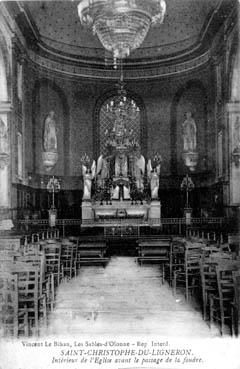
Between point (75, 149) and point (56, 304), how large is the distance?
12.1 meters

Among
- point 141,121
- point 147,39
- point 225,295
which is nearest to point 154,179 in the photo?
point 141,121

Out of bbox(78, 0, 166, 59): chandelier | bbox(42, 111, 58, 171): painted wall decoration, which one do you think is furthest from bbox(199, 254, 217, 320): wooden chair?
bbox(42, 111, 58, 171): painted wall decoration

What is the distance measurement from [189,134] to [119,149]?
3.01 m

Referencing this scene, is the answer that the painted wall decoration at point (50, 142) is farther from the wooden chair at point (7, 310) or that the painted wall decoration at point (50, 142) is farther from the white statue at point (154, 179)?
the wooden chair at point (7, 310)

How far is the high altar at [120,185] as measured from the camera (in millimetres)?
16547

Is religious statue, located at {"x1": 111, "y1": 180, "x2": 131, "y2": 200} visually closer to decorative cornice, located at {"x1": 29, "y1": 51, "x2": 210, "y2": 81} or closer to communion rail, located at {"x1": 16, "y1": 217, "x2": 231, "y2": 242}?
communion rail, located at {"x1": 16, "y1": 217, "x2": 231, "y2": 242}

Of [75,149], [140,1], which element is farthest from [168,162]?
[140,1]

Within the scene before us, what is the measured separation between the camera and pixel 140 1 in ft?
26.5

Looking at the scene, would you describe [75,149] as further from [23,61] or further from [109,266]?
[109,266]

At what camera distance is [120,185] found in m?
17.2

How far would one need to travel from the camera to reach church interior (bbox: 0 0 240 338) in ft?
27.3

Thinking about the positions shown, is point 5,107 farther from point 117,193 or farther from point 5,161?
point 117,193

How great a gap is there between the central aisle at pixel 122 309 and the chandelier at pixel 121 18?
4486 millimetres

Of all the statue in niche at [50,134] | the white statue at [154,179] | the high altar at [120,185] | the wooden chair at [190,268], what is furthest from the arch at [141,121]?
the wooden chair at [190,268]
